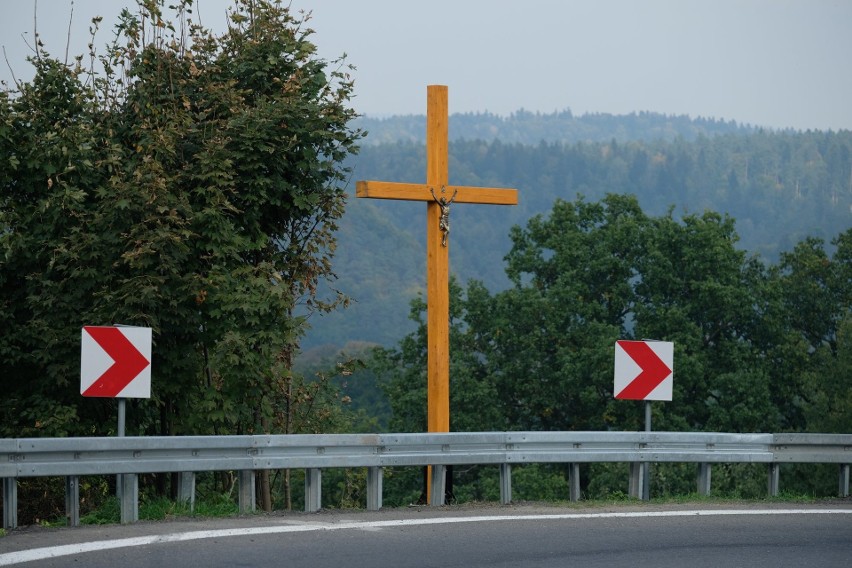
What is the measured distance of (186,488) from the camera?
10.7 meters

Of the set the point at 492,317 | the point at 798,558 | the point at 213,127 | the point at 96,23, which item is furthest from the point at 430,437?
the point at 492,317

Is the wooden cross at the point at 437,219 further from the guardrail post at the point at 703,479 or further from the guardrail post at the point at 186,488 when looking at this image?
the guardrail post at the point at 186,488

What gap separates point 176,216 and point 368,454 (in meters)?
3.52

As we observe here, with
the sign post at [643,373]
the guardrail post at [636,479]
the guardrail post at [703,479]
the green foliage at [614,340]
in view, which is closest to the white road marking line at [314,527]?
the guardrail post at [636,479]

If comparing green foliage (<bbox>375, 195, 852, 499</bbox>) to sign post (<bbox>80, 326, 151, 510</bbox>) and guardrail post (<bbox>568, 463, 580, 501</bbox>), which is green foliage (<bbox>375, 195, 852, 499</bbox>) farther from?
sign post (<bbox>80, 326, 151, 510</bbox>)

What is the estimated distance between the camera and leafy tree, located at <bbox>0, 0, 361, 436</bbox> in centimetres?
1310

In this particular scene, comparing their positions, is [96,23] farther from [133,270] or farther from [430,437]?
[430,437]

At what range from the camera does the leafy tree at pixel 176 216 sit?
13.1 meters

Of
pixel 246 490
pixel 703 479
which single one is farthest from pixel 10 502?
pixel 703 479

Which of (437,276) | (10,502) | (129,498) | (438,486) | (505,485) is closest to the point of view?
(10,502)

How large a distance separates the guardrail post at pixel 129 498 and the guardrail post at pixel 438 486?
285 centimetres

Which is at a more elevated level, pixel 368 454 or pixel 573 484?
pixel 368 454

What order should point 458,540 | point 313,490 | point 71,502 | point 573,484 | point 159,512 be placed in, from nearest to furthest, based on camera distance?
point 458,540, point 71,502, point 159,512, point 313,490, point 573,484

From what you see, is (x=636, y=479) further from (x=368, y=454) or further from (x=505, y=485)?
(x=368, y=454)
